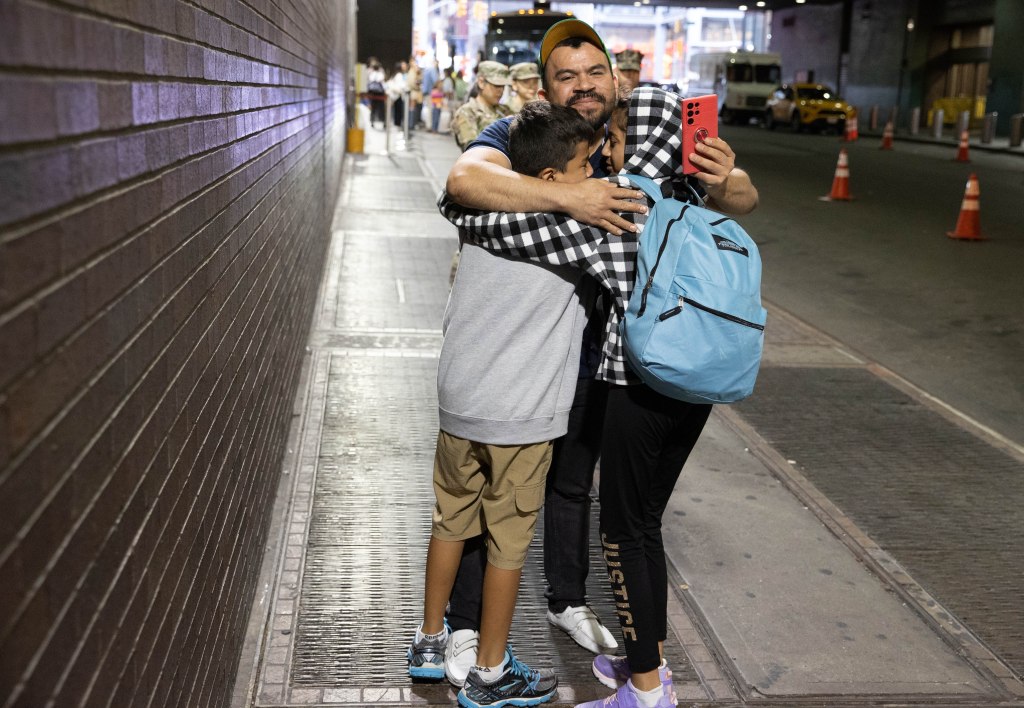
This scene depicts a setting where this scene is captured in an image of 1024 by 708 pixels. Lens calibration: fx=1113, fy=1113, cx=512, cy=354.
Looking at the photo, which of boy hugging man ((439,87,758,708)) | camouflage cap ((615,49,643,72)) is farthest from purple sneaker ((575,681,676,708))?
camouflage cap ((615,49,643,72))

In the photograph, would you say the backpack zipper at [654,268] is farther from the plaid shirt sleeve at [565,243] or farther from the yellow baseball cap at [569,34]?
the yellow baseball cap at [569,34]

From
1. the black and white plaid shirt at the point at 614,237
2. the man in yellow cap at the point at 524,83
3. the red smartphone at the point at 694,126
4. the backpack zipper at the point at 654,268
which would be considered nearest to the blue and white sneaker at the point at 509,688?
the black and white plaid shirt at the point at 614,237

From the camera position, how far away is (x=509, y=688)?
328 centimetres

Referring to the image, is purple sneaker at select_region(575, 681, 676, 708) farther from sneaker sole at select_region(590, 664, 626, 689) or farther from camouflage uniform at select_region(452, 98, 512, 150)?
camouflage uniform at select_region(452, 98, 512, 150)

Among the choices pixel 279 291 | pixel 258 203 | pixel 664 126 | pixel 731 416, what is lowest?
pixel 731 416

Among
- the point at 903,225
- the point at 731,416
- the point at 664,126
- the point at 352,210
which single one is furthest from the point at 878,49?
the point at 664,126

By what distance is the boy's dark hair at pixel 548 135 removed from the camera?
2.91 m

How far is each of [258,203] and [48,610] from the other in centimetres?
288

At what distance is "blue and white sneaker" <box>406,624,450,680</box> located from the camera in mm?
3391

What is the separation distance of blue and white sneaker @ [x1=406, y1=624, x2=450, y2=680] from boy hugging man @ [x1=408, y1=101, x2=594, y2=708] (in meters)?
0.13

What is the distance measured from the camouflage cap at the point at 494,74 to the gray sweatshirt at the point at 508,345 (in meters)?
3.40

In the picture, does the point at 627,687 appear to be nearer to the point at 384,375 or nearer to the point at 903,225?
the point at 384,375

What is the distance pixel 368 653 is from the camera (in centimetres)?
356

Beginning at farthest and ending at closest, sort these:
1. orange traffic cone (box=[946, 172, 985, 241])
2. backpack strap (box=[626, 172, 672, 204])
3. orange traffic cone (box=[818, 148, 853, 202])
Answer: orange traffic cone (box=[818, 148, 853, 202])
orange traffic cone (box=[946, 172, 985, 241])
backpack strap (box=[626, 172, 672, 204])
